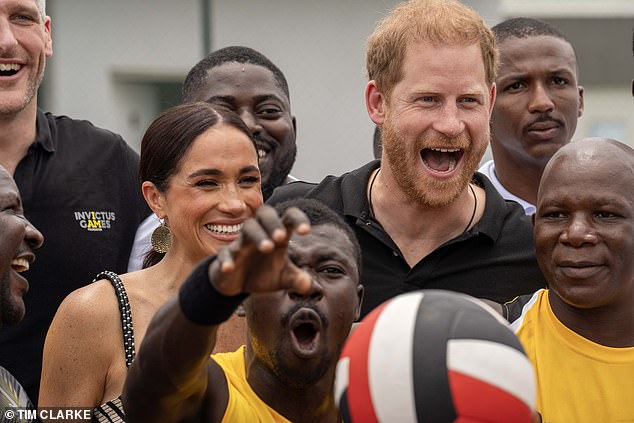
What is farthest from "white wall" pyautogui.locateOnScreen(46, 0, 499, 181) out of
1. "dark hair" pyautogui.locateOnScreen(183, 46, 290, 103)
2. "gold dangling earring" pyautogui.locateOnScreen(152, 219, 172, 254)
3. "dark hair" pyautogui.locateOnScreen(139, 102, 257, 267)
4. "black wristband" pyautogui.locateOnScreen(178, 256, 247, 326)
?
"black wristband" pyautogui.locateOnScreen(178, 256, 247, 326)

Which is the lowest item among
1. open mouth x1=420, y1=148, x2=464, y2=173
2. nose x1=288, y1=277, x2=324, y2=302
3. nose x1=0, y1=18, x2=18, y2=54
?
nose x1=288, y1=277, x2=324, y2=302

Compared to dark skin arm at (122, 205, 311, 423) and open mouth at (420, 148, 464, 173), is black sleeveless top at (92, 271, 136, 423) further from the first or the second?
open mouth at (420, 148, 464, 173)

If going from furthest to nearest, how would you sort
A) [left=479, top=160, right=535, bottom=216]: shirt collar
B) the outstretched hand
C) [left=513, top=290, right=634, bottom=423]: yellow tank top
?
1. [left=479, top=160, right=535, bottom=216]: shirt collar
2. [left=513, top=290, right=634, bottom=423]: yellow tank top
3. the outstretched hand

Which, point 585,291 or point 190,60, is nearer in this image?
point 585,291

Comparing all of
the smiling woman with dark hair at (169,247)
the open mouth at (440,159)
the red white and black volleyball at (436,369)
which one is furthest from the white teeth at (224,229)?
the red white and black volleyball at (436,369)

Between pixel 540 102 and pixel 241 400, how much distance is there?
308cm

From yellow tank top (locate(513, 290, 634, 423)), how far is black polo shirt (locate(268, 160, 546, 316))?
0.58m

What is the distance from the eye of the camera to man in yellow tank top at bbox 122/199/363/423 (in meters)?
3.65

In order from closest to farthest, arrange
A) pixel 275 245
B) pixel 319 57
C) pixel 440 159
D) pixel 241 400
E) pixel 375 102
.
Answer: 1. pixel 275 245
2. pixel 241 400
3. pixel 440 159
4. pixel 375 102
5. pixel 319 57

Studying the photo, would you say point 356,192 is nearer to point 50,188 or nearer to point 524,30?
point 50,188

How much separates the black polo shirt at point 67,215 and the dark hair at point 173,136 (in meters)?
0.73

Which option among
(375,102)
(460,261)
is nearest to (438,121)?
(375,102)

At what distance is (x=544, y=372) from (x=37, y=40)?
2903mm

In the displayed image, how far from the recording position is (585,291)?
4770 mm
